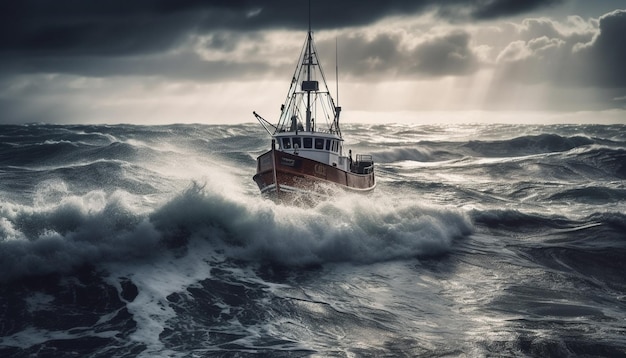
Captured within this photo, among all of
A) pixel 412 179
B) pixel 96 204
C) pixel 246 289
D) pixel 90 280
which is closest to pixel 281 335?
pixel 246 289

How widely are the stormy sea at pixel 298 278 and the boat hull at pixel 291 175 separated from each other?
1.01 metres

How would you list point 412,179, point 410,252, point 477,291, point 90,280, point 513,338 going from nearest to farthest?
point 513,338 → point 90,280 → point 477,291 → point 410,252 → point 412,179

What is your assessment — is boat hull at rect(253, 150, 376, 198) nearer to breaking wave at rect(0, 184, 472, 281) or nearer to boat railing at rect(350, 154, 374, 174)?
breaking wave at rect(0, 184, 472, 281)

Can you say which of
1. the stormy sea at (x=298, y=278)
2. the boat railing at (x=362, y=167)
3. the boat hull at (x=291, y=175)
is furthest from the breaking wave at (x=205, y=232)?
the boat railing at (x=362, y=167)

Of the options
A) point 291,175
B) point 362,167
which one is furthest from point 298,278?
point 362,167

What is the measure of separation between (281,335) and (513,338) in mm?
4172

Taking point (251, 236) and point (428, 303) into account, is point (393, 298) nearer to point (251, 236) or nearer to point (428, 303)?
point (428, 303)

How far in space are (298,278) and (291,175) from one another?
7.79 m

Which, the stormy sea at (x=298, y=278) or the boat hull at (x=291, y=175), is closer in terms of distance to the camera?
the stormy sea at (x=298, y=278)

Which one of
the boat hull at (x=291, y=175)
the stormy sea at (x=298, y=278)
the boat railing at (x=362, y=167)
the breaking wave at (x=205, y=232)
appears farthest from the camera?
the boat railing at (x=362, y=167)

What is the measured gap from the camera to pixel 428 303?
12281mm

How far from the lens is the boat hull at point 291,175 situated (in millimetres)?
20781

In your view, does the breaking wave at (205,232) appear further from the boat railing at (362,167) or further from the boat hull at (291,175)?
the boat railing at (362,167)

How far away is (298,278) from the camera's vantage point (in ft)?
44.7
